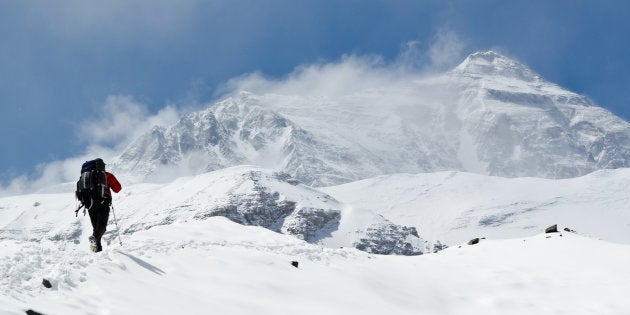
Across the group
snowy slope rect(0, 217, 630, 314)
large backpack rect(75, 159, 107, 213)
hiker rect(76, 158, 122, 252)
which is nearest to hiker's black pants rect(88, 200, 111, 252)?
hiker rect(76, 158, 122, 252)

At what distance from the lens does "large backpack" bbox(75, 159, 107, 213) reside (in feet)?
68.9

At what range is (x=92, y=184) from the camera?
21.0 m

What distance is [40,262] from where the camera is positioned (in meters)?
16.5

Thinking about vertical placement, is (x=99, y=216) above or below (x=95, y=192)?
below

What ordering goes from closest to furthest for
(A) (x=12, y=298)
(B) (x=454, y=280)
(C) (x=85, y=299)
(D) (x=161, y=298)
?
(A) (x=12, y=298), (C) (x=85, y=299), (D) (x=161, y=298), (B) (x=454, y=280)

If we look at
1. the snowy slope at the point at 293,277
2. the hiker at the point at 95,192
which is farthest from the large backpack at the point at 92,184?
the snowy slope at the point at 293,277

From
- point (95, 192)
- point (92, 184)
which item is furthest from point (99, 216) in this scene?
point (92, 184)

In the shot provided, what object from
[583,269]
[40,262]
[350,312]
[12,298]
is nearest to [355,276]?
[350,312]

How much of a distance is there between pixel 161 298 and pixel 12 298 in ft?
10.2

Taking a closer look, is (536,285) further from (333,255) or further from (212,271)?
(212,271)

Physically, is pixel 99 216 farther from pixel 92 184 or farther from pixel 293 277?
pixel 293 277

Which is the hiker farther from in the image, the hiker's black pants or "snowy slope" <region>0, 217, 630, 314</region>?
"snowy slope" <region>0, 217, 630, 314</region>

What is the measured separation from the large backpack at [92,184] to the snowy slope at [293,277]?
143 cm

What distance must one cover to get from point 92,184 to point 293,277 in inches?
238
